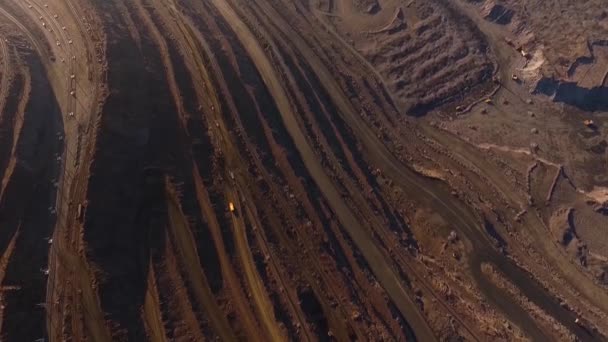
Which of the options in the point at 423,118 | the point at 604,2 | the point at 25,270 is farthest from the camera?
the point at 604,2

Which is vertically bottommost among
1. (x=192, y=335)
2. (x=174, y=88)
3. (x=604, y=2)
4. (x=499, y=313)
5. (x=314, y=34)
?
(x=499, y=313)

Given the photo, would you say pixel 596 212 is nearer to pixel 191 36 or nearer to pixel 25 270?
pixel 191 36

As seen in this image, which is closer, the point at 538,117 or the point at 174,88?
the point at 174,88

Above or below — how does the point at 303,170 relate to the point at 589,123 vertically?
below

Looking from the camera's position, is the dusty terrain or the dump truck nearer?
the dusty terrain

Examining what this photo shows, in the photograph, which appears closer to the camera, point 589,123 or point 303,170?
point 303,170

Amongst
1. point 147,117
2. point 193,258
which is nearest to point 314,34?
point 147,117

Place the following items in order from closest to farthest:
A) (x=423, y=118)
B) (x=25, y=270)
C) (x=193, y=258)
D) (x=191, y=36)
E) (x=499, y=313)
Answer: (x=25, y=270), (x=193, y=258), (x=499, y=313), (x=191, y=36), (x=423, y=118)

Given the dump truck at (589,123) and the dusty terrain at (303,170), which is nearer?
the dusty terrain at (303,170)
